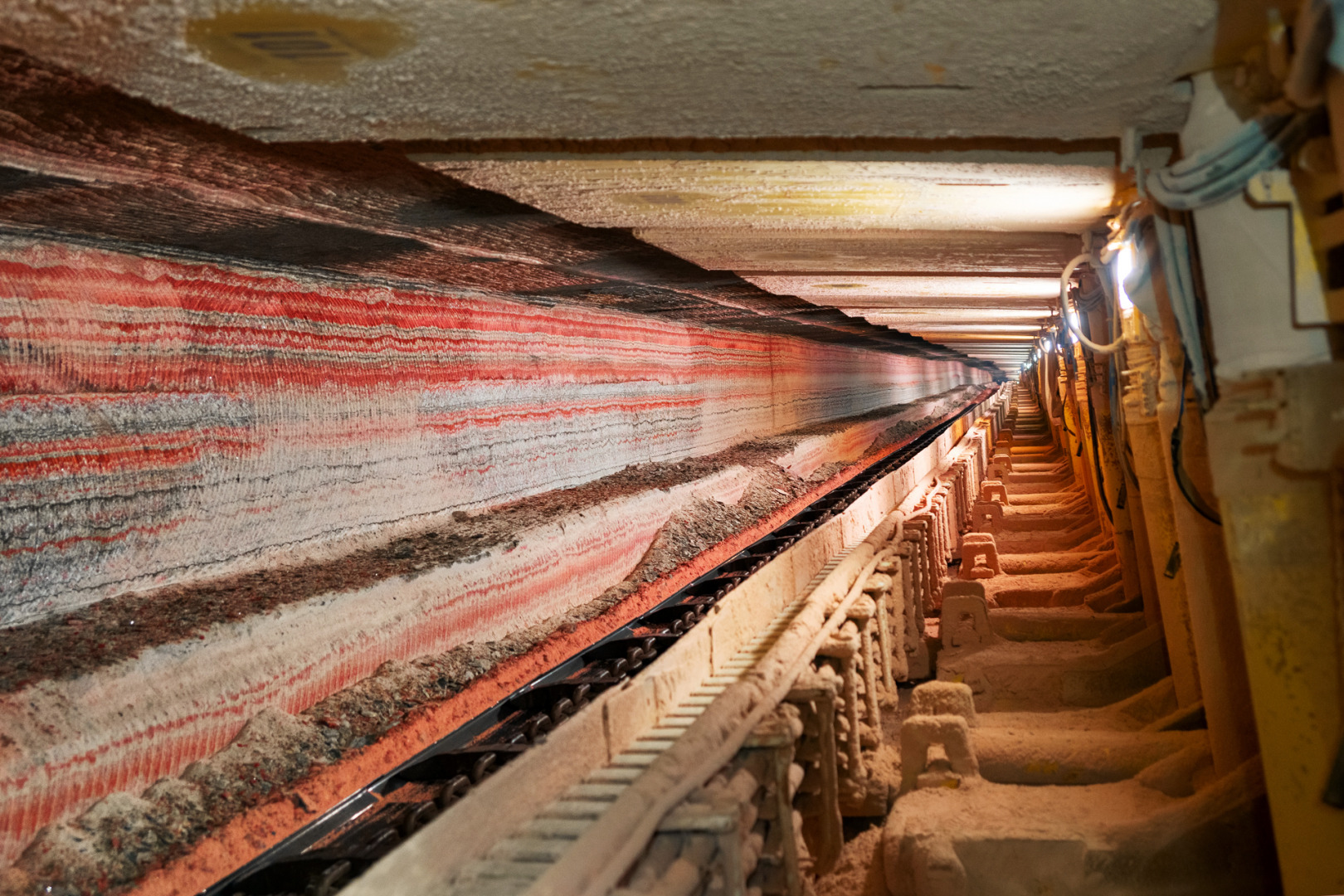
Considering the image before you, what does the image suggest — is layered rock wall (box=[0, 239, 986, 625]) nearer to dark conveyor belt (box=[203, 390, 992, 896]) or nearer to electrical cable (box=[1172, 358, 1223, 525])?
dark conveyor belt (box=[203, 390, 992, 896])

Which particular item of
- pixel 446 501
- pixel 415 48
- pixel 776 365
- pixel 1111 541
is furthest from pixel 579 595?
pixel 776 365

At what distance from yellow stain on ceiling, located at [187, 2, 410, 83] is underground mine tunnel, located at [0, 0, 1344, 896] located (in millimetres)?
15

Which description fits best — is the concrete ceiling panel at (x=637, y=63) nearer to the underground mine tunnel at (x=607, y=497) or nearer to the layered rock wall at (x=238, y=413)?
the underground mine tunnel at (x=607, y=497)

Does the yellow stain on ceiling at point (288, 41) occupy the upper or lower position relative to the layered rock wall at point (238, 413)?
upper

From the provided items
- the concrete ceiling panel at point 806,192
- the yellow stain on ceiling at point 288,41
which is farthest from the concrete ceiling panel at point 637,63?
the concrete ceiling panel at point 806,192

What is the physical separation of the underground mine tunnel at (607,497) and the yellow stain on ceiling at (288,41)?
0.01 meters

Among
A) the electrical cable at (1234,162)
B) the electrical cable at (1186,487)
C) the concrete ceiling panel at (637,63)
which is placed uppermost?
the concrete ceiling panel at (637,63)

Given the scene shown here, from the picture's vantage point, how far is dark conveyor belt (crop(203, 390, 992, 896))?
362cm

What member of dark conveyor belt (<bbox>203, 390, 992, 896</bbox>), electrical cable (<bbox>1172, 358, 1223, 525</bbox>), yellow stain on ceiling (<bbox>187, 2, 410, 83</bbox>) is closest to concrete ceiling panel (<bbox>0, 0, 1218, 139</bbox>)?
yellow stain on ceiling (<bbox>187, 2, 410, 83</bbox>)

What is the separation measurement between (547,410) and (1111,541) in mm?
5102

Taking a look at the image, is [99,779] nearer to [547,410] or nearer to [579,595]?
[579,595]

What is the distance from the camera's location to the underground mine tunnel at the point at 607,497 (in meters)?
2.35

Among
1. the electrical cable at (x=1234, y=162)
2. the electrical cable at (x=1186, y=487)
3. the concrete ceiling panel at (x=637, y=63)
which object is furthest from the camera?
the electrical cable at (x=1186, y=487)

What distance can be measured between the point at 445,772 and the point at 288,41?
326cm
